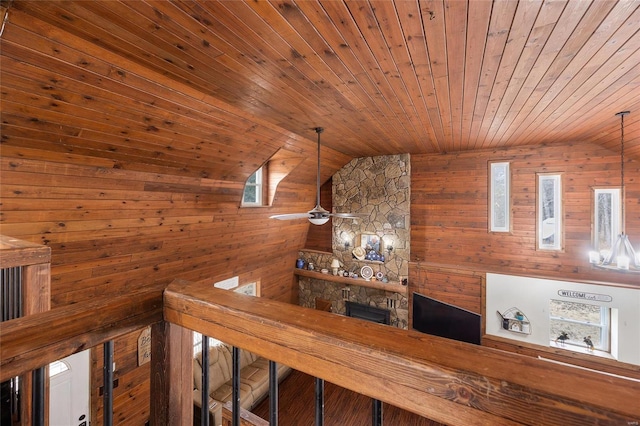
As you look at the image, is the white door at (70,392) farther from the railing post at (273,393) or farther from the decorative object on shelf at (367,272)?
the decorative object on shelf at (367,272)

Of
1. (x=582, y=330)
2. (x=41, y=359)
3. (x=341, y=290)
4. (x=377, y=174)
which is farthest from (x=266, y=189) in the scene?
(x=582, y=330)

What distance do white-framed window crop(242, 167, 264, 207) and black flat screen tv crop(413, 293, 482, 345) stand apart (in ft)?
11.7

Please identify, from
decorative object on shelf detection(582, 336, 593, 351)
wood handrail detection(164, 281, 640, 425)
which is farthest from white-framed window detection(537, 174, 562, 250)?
wood handrail detection(164, 281, 640, 425)

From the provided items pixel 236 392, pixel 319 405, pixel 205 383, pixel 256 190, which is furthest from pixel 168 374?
pixel 256 190

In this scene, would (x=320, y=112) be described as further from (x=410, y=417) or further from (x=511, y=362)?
(x=410, y=417)

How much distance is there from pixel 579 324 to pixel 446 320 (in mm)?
2272

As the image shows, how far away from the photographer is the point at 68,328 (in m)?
0.72

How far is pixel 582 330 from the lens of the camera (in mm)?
5070

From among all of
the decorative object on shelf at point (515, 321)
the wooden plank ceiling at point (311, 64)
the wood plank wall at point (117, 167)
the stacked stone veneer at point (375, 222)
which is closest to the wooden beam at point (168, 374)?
the wooden plank ceiling at point (311, 64)

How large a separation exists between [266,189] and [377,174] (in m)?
2.43

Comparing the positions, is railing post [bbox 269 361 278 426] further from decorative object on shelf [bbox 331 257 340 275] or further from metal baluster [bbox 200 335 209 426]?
decorative object on shelf [bbox 331 257 340 275]

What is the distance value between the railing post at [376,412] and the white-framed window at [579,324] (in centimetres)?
593

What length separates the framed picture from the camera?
646 cm

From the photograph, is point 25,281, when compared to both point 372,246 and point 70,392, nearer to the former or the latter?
point 70,392
